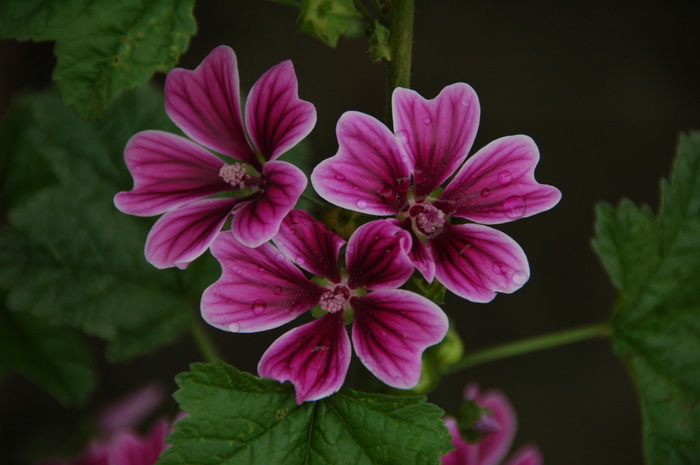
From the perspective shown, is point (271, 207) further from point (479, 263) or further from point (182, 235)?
point (479, 263)

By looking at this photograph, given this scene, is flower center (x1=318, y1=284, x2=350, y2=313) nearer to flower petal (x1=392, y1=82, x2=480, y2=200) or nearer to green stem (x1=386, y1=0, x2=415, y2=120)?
flower petal (x1=392, y1=82, x2=480, y2=200)

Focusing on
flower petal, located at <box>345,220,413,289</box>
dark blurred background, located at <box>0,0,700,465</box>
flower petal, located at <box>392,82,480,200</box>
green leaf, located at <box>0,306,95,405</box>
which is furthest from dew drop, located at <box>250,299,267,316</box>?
dark blurred background, located at <box>0,0,700,465</box>

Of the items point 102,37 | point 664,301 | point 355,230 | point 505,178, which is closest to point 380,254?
point 355,230

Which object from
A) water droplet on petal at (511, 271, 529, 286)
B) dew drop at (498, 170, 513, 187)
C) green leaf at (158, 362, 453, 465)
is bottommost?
green leaf at (158, 362, 453, 465)

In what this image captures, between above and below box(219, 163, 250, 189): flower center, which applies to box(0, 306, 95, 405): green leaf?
below

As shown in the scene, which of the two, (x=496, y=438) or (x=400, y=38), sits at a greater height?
(x=400, y=38)

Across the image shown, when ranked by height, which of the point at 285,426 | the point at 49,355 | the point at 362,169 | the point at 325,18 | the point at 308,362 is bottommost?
the point at 49,355

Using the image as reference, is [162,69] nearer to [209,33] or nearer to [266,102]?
[266,102]
